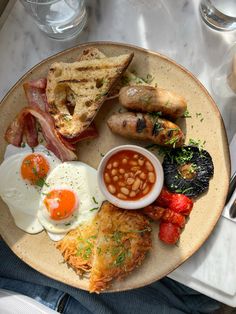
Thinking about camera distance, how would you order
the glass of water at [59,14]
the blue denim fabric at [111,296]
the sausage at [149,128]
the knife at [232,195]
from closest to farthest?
the sausage at [149,128] < the knife at [232,195] < the glass of water at [59,14] < the blue denim fabric at [111,296]

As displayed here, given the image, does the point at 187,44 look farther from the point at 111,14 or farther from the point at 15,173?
the point at 15,173

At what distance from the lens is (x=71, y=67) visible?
201cm

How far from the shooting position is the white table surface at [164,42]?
79.3 inches

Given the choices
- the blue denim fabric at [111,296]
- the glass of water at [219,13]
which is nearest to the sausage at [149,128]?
the glass of water at [219,13]

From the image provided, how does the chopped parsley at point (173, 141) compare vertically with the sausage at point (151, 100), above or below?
below

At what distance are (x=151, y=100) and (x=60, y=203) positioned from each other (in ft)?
1.90

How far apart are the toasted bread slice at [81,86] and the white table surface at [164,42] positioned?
239mm

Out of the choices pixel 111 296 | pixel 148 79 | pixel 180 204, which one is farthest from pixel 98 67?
pixel 111 296

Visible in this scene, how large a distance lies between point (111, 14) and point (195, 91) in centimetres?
56

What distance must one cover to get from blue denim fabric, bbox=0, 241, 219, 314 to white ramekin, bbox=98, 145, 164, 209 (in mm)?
613

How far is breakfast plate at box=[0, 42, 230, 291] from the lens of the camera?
1.95 metres

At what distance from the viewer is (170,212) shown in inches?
75.7

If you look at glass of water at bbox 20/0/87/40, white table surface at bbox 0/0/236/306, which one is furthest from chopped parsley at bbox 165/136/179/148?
glass of water at bbox 20/0/87/40

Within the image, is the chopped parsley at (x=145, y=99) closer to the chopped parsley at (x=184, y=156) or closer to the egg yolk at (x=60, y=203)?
the chopped parsley at (x=184, y=156)
